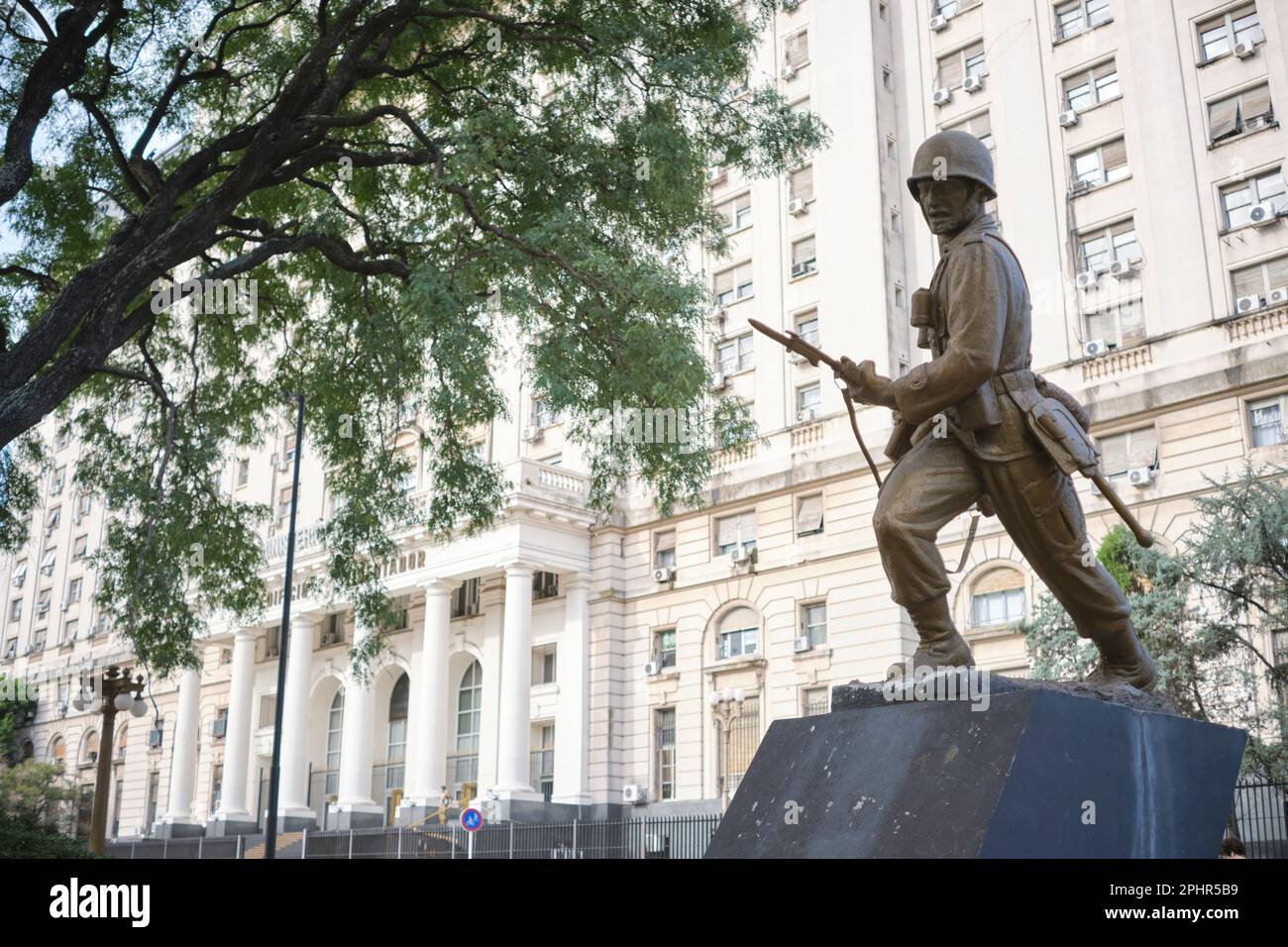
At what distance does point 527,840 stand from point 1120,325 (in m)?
19.1

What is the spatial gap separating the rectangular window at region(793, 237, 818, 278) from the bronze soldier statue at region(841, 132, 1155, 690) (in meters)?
29.9

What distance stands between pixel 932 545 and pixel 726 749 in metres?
29.5

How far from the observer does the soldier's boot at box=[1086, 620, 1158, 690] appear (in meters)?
6.43

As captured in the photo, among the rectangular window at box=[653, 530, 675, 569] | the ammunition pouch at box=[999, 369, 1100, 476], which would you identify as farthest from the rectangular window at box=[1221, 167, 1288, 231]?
the ammunition pouch at box=[999, 369, 1100, 476]

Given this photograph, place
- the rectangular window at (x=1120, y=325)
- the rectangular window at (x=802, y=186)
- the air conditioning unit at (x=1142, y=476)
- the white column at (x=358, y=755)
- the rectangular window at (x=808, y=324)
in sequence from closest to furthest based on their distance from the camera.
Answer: the air conditioning unit at (x=1142, y=476), the rectangular window at (x=1120, y=325), the rectangular window at (x=808, y=324), the rectangular window at (x=802, y=186), the white column at (x=358, y=755)

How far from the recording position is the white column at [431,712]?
1497 inches

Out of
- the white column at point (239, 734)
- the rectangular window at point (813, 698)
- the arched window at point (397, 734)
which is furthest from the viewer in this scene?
the white column at point (239, 734)

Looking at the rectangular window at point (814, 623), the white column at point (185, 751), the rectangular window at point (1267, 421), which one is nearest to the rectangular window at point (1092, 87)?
the rectangular window at point (1267, 421)

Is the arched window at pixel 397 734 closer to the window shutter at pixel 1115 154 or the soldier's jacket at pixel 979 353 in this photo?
the window shutter at pixel 1115 154

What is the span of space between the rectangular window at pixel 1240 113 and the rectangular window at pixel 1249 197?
1.21 metres

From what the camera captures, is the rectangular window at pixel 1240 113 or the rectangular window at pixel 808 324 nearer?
the rectangular window at pixel 1240 113

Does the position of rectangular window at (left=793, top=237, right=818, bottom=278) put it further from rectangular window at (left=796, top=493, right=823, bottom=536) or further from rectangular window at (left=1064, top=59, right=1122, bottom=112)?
rectangular window at (left=1064, top=59, right=1122, bottom=112)

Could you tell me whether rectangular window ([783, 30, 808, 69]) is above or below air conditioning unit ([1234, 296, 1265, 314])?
above
